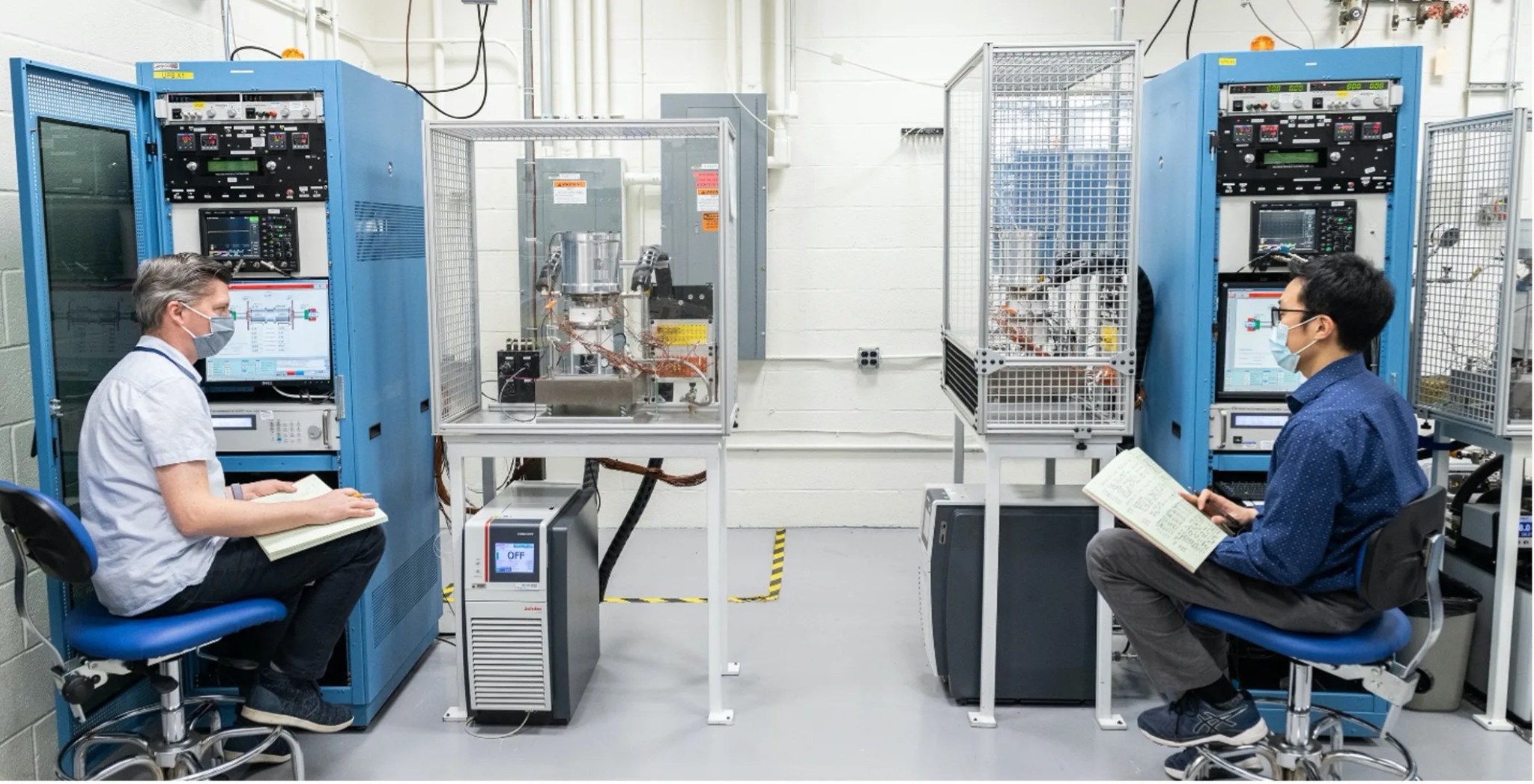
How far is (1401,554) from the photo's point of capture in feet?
6.79

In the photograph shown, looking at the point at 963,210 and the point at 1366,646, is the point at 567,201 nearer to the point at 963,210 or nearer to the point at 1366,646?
the point at 963,210

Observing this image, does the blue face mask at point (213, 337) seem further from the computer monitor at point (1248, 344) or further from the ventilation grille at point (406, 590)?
the computer monitor at point (1248, 344)

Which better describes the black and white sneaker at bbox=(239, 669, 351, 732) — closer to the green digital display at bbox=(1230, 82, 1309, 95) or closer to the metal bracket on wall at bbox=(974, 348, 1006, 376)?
the metal bracket on wall at bbox=(974, 348, 1006, 376)

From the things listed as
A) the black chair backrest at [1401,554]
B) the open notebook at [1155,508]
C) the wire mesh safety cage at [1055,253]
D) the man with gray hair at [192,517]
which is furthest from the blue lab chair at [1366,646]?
the man with gray hair at [192,517]

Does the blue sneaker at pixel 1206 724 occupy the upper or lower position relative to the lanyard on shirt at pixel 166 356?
lower

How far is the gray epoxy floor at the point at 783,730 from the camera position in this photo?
2.74m

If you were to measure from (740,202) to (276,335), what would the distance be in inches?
93.1

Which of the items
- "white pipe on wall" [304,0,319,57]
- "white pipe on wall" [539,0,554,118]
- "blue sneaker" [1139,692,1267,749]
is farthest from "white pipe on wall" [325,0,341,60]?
"blue sneaker" [1139,692,1267,749]

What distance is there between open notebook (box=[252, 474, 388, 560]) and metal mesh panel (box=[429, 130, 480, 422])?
0.43 meters

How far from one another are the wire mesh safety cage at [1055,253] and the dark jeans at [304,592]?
61.7 inches

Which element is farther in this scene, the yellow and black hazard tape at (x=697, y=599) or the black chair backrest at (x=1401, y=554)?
the yellow and black hazard tape at (x=697, y=599)

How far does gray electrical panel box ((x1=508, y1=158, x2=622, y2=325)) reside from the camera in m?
3.28

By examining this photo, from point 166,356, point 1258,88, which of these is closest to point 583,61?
point 166,356

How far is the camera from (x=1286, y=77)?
279 centimetres
